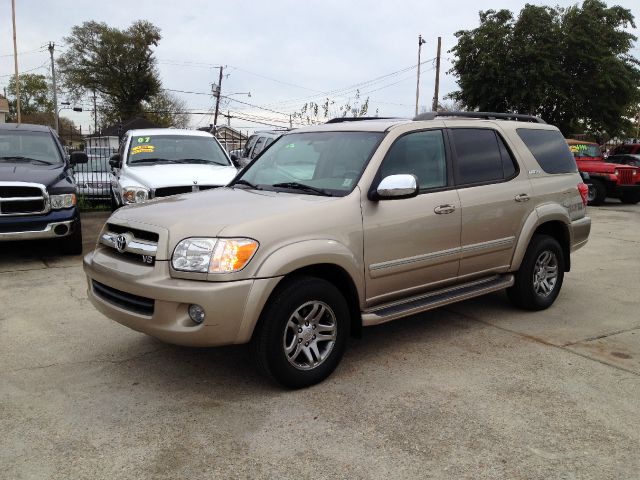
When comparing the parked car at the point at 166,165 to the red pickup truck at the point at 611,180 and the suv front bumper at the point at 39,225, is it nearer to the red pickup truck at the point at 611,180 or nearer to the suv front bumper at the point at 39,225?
the suv front bumper at the point at 39,225

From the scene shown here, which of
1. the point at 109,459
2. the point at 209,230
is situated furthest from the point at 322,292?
the point at 109,459

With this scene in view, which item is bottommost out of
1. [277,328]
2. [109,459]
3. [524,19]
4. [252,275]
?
[109,459]

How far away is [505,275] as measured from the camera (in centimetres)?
536

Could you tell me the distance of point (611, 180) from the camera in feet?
54.9

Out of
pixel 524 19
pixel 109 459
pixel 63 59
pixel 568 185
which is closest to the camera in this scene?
pixel 109 459

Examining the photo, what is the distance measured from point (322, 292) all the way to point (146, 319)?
3.64ft

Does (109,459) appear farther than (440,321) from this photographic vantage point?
No

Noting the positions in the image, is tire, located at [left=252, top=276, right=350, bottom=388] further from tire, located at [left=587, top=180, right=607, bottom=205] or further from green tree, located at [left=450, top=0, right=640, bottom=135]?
green tree, located at [left=450, top=0, right=640, bottom=135]

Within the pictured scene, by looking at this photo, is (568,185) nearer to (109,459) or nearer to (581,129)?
(109,459)

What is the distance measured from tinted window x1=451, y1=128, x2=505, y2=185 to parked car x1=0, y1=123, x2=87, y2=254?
5107 mm

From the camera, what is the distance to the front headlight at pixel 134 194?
8.24 m

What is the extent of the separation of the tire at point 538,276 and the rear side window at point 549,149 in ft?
2.35

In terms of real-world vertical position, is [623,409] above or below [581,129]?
below

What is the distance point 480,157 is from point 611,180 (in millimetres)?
13569
